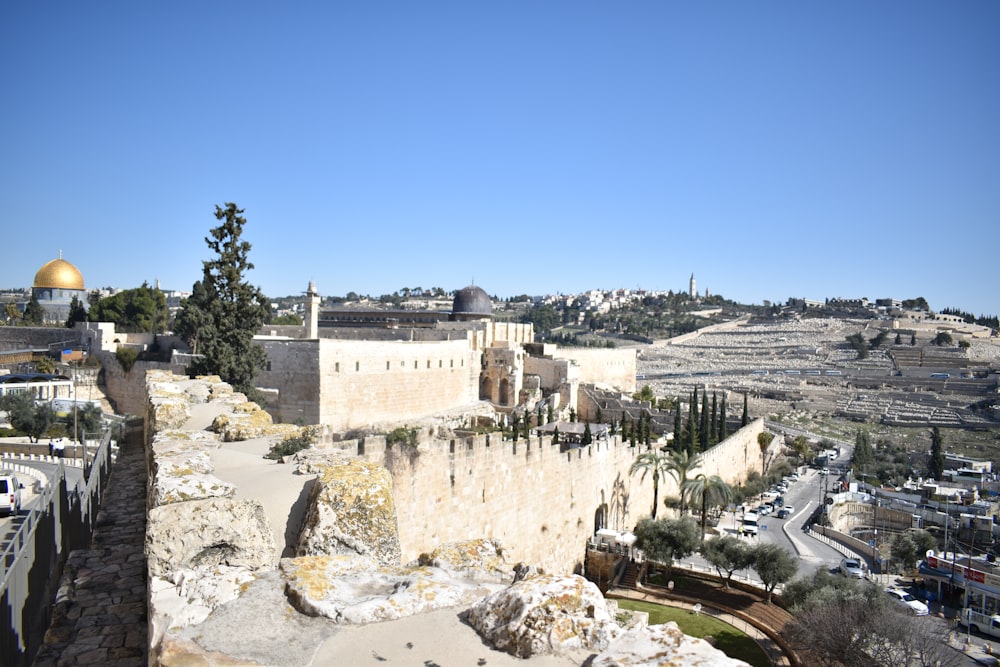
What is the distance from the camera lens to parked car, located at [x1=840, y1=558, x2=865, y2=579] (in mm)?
16780

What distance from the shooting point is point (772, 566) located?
13828mm

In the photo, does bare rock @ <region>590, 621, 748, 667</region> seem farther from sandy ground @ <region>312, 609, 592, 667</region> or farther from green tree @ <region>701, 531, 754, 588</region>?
green tree @ <region>701, 531, 754, 588</region>

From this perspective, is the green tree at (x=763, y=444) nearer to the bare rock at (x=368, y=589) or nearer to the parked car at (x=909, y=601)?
the parked car at (x=909, y=601)

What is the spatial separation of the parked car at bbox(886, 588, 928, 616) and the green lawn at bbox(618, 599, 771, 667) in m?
6.14

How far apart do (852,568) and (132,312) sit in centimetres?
3445

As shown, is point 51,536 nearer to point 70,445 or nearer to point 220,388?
point 220,388

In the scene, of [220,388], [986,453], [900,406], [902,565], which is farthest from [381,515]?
[900,406]

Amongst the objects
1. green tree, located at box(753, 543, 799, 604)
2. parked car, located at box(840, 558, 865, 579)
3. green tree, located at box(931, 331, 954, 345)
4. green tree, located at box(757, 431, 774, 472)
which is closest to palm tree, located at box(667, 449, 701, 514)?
green tree, located at box(753, 543, 799, 604)

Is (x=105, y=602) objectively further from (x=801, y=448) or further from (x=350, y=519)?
(x=801, y=448)

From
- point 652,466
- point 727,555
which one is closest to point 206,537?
point 727,555

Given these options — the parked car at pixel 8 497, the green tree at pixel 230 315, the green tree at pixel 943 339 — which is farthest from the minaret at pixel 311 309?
the green tree at pixel 943 339

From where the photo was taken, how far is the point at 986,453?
42469 millimetres

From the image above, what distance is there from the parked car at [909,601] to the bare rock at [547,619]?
1630 centimetres

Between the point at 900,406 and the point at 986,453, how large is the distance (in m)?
18.1
